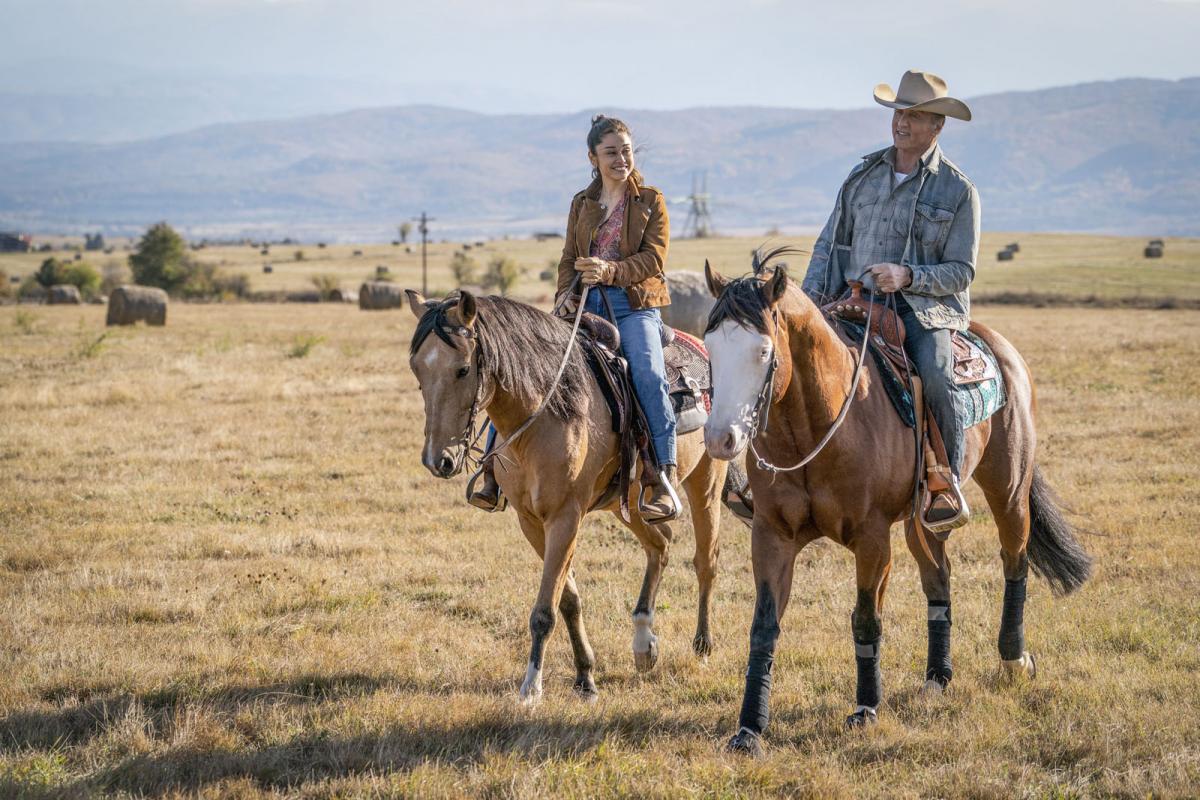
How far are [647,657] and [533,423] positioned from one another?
73.2 inches

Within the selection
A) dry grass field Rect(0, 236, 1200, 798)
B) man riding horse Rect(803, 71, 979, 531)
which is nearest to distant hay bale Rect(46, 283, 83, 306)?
dry grass field Rect(0, 236, 1200, 798)

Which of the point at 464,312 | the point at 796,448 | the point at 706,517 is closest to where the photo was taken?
the point at 796,448

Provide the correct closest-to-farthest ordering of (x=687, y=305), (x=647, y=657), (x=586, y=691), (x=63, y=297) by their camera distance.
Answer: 1. (x=586, y=691)
2. (x=647, y=657)
3. (x=687, y=305)
4. (x=63, y=297)

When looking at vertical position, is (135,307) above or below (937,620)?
above

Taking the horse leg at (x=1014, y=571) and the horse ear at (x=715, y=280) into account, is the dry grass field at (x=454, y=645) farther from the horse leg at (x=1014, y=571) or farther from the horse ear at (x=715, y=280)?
the horse ear at (x=715, y=280)

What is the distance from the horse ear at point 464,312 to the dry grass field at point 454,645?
218cm

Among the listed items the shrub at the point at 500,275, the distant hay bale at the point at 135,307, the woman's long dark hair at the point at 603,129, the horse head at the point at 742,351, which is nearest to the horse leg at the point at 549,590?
the horse head at the point at 742,351

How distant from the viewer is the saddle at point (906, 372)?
5.84 metres

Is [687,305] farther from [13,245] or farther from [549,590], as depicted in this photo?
[13,245]

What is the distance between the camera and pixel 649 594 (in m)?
7.23

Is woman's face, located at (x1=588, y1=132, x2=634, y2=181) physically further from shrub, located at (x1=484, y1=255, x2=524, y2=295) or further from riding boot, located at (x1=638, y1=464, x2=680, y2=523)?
shrub, located at (x1=484, y1=255, x2=524, y2=295)

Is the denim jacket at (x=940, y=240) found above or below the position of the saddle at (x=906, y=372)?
above

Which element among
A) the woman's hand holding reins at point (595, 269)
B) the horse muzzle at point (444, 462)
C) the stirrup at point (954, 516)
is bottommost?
the stirrup at point (954, 516)

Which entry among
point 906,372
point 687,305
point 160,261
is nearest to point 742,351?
point 906,372
